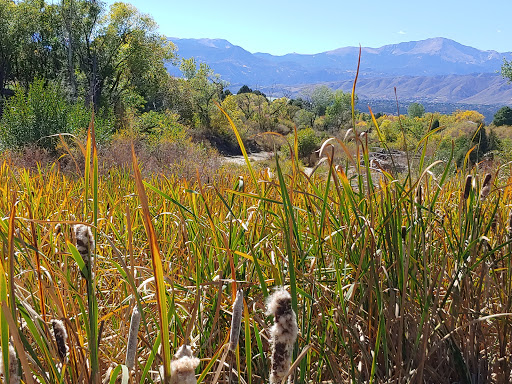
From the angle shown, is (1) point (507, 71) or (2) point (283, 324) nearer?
(2) point (283, 324)

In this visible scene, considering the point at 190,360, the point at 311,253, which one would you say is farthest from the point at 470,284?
the point at 190,360

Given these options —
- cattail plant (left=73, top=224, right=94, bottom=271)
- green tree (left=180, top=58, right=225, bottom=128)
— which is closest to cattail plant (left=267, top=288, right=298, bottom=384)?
cattail plant (left=73, top=224, right=94, bottom=271)

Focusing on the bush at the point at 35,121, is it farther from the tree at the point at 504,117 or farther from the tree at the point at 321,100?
the tree at the point at 321,100

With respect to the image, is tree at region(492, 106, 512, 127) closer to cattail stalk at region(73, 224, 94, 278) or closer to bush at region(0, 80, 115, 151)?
bush at region(0, 80, 115, 151)

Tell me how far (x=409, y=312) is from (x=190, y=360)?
87 cm

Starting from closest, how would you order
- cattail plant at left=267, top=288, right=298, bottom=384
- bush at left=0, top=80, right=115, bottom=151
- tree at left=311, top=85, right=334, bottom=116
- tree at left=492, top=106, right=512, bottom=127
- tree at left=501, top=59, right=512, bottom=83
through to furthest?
cattail plant at left=267, top=288, right=298, bottom=384 → bush at left=0, top=80, right=115, bottom=151 → tree at left=501, top=59, right=512, bottom=83 → tree at left=492, top=106, right=512, bottom=127 → tree at left=311, top=85, right=334, bottom=116

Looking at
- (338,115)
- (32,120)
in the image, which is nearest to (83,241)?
(32,120)

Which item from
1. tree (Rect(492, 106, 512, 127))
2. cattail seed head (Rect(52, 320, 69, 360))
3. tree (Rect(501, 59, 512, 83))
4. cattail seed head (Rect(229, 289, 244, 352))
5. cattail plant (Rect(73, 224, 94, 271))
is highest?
tree (Rect(501, 59, 512, 83))

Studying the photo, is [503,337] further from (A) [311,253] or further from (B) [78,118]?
(B) [78,118]

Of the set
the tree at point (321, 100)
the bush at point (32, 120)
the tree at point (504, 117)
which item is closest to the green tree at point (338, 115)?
the tree at point (321, 100)

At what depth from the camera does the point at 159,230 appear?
5.80 feet

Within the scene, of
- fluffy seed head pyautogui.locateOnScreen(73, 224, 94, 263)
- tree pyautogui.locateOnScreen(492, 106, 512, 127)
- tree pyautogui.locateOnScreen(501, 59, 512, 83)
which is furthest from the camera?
tree pyautogui.locateOnScreen(492, 106, 512, 127)

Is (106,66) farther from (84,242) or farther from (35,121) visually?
(84,242)

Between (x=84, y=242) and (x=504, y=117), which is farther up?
(x=504, y=117)
